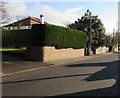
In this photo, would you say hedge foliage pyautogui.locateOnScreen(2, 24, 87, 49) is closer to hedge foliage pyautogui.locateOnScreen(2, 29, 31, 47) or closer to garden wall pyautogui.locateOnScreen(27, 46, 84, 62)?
hedge foliage pyautogui.locateOnScreen(2, 29, 31, 47)

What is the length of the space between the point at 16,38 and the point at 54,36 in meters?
10.6

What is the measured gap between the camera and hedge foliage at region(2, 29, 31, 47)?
25.0m

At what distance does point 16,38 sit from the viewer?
1037 inches

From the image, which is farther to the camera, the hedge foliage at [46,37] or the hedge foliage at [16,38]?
the hedge foliage at [16,38]

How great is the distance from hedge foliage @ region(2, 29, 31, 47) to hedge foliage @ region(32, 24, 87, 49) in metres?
6.60

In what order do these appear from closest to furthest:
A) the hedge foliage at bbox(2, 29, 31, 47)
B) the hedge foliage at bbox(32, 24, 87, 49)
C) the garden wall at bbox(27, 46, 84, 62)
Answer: the garden wall at bbox(27, 46, 84, 62), the hedge foliage at bbox(32, 24, 87, 49), the hedge foliage at bbox(2, 29, 31, 47)

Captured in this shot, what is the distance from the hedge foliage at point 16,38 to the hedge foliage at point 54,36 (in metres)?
6.60

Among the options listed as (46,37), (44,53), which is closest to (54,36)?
(46,37)

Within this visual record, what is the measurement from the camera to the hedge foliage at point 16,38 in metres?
25.0

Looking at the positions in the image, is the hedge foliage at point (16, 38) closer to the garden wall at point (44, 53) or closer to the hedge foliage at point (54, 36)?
the hedge foliage at point (54, 36)

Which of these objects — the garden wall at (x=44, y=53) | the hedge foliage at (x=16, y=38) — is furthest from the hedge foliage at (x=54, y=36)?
the hedge foliage at (x=16, y=38)

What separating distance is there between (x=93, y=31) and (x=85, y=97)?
2938 centimetres

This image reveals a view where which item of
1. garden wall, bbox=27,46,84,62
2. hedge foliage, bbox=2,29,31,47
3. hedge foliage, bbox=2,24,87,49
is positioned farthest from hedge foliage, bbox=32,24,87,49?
hedge foliage, bbox=2,29,31,47

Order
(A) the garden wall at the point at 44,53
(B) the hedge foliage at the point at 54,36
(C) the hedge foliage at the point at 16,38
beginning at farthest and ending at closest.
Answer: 1. (C) the hedge foliage at the point at 16,38
2. (B) the hedge foliage at the point at 54,36
3. (A) the garden wall at the point at 44,53
